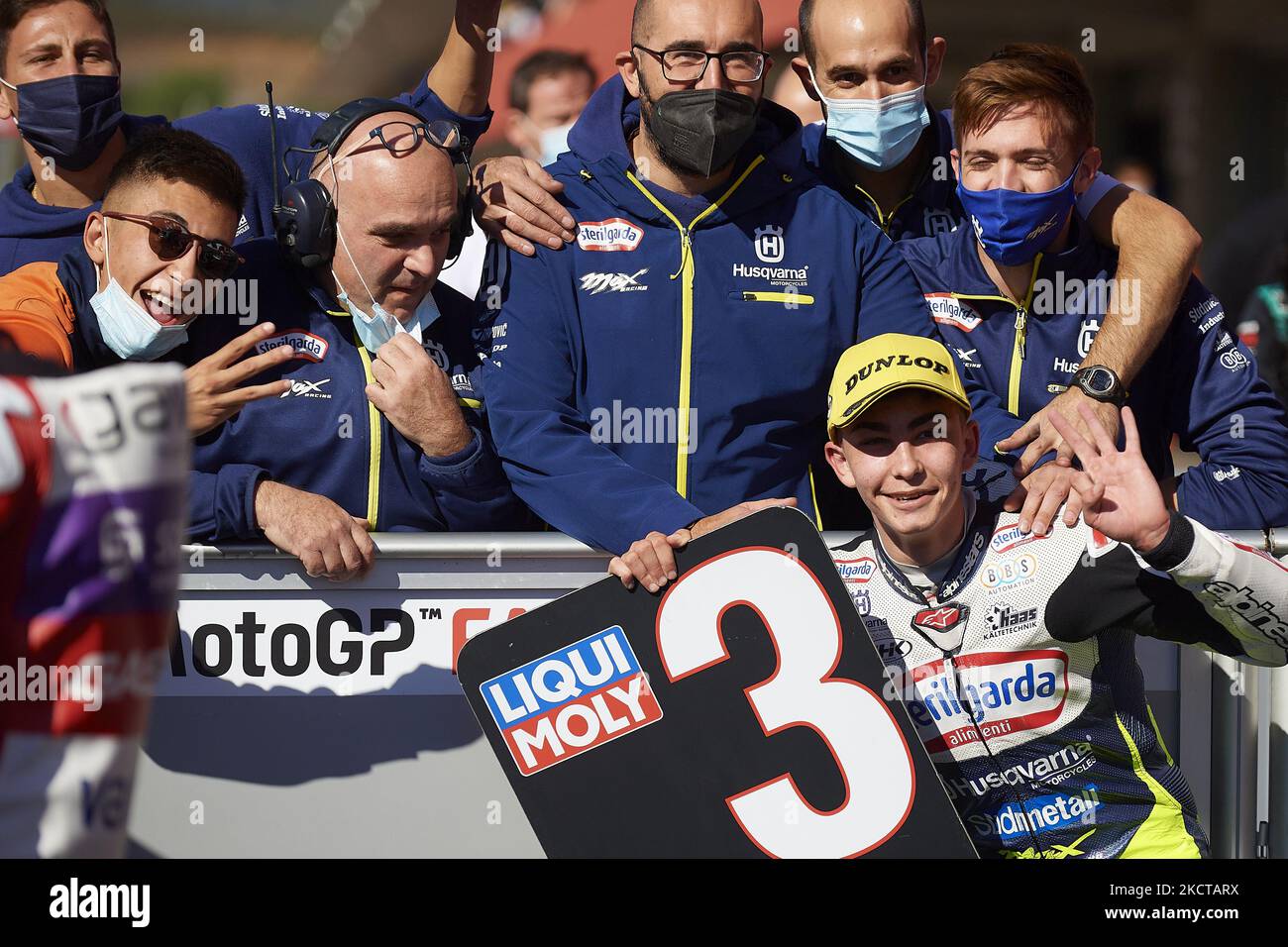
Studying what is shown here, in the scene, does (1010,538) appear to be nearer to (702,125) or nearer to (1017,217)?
(1017,217)

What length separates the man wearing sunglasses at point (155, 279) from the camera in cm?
365

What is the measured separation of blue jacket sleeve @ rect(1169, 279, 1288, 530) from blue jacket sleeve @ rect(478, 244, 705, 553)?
1.28 meters

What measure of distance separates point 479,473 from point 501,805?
0.80 meters

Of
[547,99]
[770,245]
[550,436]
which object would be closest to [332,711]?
[550,436]

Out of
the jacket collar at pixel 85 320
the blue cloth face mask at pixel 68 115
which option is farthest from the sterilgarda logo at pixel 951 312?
the blue cloth face mask at pixel 68 115

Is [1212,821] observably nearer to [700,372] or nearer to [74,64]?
[700,372]

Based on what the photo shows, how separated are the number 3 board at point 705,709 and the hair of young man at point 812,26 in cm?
159

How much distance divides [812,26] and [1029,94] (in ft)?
2.11

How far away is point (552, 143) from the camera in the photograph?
257 inches

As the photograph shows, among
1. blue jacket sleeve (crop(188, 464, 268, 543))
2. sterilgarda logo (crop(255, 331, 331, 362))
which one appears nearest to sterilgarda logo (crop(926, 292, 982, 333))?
sterilgarda logo (crop(255, 331, 331, 362))

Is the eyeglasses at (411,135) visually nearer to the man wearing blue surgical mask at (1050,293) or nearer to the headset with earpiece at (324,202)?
the headset with earpiece at (324,202)

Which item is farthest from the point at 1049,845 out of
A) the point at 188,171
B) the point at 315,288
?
the point at 188,171

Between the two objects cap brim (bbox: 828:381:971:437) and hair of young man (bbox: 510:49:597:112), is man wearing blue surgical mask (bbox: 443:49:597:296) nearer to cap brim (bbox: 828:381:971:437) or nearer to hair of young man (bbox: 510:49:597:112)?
hair of young man (bbox: 510:49:597:112)

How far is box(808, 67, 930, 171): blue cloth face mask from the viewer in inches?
161
